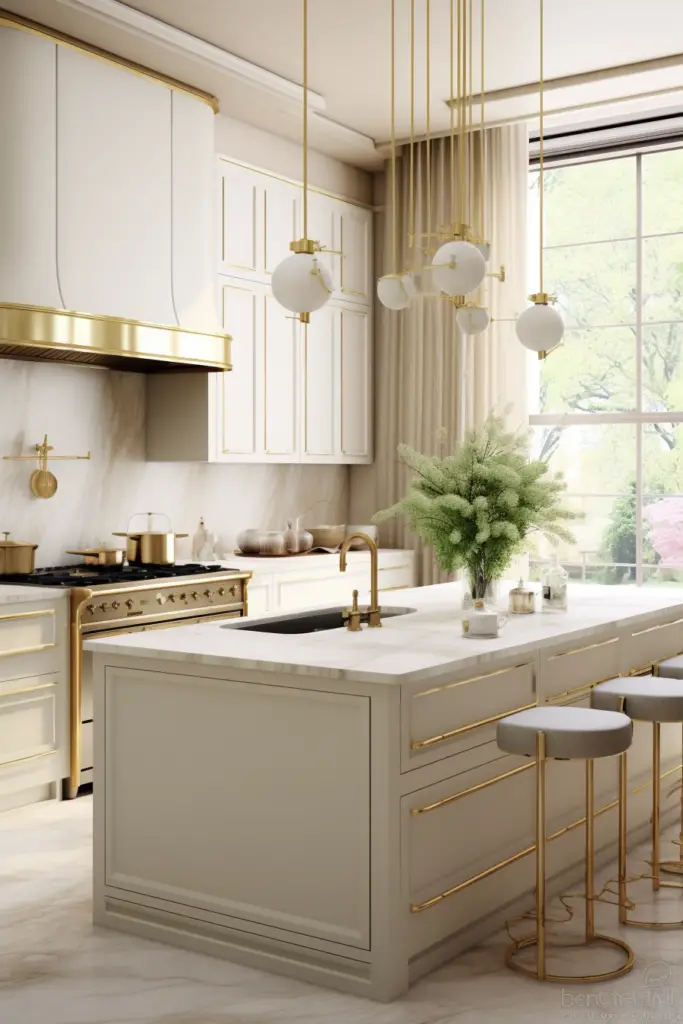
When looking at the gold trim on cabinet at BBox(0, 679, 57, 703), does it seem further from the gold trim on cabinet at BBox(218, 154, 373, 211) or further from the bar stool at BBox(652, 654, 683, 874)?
the gold trim on cabinet at BBox(218, 154, 373, 211)

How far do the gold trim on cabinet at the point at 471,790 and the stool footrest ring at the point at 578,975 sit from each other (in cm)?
42

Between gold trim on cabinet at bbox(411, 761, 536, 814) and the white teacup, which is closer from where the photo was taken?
gold trim on cabinet at bbox(411, 761, 536, 814)

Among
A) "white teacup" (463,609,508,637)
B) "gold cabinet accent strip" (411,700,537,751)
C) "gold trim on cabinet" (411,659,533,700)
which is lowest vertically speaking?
"gold cabinet accent strip" (411,700,537,751)

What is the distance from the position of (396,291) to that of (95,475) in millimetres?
2187

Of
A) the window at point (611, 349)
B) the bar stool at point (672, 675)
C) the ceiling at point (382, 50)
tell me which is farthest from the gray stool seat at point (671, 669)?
the window at point (611, 349)

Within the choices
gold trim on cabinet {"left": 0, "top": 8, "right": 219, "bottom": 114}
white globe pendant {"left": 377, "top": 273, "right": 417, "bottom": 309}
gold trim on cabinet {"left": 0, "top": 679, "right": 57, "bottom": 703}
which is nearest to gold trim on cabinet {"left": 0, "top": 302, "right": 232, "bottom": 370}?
gold trim on cabinet {"left": 0, "top": 8, "right": 219, "bottom": 114}

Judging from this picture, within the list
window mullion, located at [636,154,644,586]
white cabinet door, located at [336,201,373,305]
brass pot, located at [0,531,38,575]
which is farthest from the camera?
white cabinet door, located at [336,201,373,305]

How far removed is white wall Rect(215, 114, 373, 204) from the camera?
6059mm

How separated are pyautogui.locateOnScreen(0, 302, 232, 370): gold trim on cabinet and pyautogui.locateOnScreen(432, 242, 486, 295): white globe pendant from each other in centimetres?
187

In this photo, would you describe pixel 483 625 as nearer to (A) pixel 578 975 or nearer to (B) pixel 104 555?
(A) pixel 578 975

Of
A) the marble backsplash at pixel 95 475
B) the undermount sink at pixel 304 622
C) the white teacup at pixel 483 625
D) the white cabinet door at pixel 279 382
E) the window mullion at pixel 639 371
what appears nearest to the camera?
the white teacup at pixel 483 625

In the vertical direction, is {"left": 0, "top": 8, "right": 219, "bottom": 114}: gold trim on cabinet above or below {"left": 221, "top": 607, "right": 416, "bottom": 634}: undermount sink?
above

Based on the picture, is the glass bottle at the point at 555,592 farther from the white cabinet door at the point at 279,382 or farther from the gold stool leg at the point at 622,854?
the white cabinet door at the point at 279,382

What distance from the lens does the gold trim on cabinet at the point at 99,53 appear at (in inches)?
183
